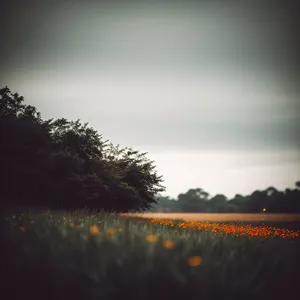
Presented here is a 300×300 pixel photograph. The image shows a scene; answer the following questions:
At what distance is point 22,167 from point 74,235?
9820 millimetres

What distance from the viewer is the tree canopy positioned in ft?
46.6

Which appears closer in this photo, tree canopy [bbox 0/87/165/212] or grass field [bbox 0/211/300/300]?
grass field [bbox 0/211/300/300]

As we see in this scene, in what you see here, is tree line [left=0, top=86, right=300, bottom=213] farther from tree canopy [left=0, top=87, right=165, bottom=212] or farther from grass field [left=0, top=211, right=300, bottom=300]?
grass field [left=0, top=211, right=300, bottom=300]

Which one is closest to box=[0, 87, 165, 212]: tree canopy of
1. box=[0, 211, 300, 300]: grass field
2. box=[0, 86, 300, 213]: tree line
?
box=[0, 86, 300, 213]: tree line

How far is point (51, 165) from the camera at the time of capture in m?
14.7

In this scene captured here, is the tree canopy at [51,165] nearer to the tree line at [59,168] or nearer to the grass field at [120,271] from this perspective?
the tree line at [59,168]

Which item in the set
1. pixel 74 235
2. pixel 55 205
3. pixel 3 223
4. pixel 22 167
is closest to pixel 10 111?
pixel 22 167

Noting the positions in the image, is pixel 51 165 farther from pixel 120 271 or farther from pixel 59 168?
pixel 120 271

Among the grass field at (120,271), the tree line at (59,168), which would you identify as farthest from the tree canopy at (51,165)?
the grass field at (120,271)

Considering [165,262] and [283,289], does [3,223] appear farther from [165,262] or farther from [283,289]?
[283,289]

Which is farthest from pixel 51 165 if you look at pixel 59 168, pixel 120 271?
pixel 120 271

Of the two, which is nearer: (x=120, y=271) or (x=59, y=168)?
(x=120, y=271)

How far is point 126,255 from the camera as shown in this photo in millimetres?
4395

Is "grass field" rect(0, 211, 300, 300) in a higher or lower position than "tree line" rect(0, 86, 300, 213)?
lower
